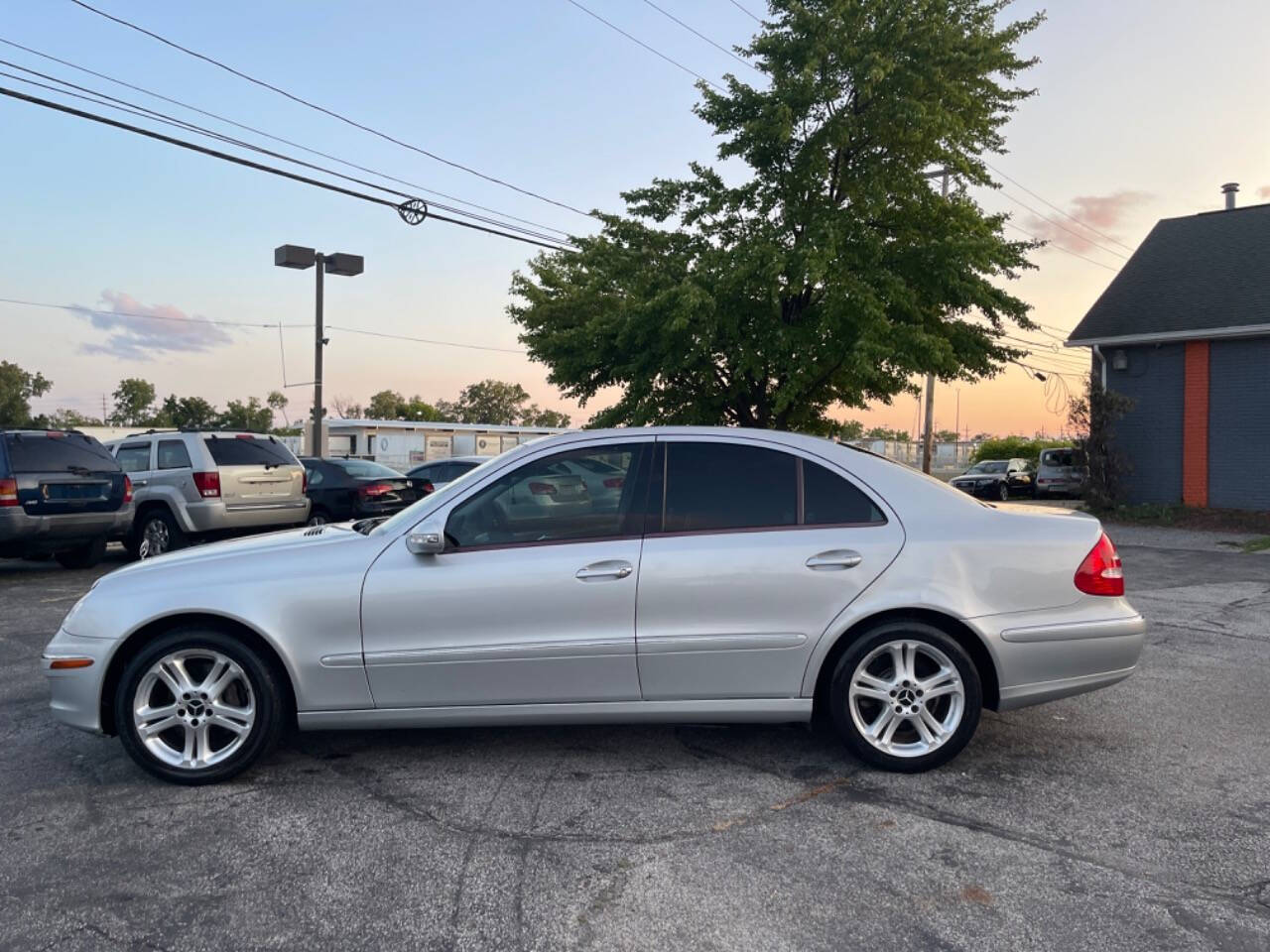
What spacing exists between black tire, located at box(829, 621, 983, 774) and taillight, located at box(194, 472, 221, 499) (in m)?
9.50

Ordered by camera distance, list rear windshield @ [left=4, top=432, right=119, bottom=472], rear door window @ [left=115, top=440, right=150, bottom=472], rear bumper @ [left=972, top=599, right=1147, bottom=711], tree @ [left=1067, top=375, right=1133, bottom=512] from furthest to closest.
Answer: tree @ [left=1067, top=375, right=1133, bottom=512], rear door window @ [left=115, top=440, right=150, bottom=472], rear windshield @ [left=4, top=432, right=119, bottom=472], rear bumper @ [left=972, top=599, right=1147, bottom=711]

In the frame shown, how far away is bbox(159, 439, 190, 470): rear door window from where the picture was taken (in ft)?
37.8

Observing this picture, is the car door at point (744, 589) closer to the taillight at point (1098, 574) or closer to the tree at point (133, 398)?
the taillight at point (1098, 574)

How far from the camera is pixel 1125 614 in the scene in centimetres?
420

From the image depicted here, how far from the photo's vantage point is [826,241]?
54.2ft

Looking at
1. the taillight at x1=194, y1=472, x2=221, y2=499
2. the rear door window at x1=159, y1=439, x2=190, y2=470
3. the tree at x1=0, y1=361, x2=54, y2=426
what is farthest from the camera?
the tree at x1=0, y1=361, x2=54, y2=426

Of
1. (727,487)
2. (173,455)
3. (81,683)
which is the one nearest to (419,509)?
(727,487)

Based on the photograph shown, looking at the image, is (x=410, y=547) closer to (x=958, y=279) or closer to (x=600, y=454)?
(x=600, y=454)

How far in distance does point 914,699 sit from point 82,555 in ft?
35.1

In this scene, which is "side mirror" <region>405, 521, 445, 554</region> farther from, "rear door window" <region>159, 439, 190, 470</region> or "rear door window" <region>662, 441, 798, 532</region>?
"rear door window" <region>159, 439, 190, 470</region>

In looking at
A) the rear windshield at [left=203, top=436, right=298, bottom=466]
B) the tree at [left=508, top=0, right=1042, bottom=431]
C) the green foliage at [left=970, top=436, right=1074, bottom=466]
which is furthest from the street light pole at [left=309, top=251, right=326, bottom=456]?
the green foliage at [left=970, top=436, right=1074, bottom=466]

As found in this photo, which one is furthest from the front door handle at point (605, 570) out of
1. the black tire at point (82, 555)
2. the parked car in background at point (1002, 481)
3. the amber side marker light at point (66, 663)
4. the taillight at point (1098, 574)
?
the parked car in background at point (1002, 481)

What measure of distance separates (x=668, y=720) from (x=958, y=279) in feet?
49.5

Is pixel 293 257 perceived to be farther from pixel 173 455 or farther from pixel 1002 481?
pixel 1002 481
